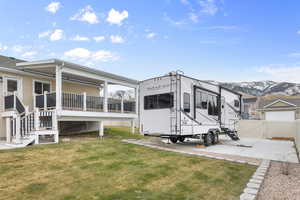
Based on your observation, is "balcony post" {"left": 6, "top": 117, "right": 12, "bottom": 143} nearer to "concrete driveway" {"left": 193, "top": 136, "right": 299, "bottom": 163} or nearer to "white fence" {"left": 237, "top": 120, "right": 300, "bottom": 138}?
"concrete driveway" {"left": 193, "top": 136, "right": 299, "bottom": 163}

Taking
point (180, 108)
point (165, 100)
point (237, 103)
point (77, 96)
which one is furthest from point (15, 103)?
point (237, 103)

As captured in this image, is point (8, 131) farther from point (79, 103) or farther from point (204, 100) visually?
point (204, 100)

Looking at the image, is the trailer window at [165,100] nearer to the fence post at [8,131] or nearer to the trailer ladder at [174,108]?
the trailer ladder at [174,108]

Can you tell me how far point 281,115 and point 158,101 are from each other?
19.8 metres

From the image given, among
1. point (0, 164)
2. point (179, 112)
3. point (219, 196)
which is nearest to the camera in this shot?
point (219, 196)

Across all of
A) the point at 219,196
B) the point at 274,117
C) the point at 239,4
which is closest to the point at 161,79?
the point at 219,196

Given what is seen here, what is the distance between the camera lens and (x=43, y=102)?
36.7 feet

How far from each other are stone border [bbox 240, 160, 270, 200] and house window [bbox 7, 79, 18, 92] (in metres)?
12.4

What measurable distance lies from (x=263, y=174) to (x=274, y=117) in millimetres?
20684

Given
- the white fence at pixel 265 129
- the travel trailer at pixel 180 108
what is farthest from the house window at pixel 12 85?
the white fence at pixel 265 129

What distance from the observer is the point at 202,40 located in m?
19.0

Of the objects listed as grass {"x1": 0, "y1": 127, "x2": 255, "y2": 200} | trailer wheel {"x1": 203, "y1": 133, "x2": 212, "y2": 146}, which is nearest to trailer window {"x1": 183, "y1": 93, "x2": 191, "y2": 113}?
trailer wheel {"x1": 203, "y1": 133, "x2": 212, "y2": 146}

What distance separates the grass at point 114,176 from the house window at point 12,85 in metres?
5.75

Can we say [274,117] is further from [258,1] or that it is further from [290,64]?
[290,64]
